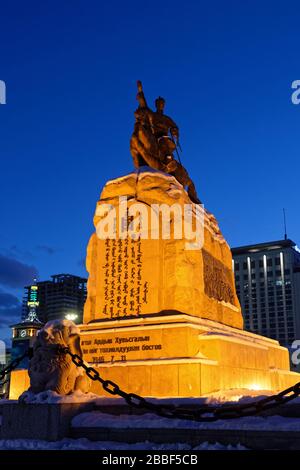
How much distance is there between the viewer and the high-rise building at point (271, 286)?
203 ft

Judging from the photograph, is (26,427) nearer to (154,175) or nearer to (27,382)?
(27,382)

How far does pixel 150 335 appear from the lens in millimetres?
9031

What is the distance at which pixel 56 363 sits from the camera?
20.7 ft

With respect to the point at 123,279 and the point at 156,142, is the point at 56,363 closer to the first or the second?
the point at 123,279

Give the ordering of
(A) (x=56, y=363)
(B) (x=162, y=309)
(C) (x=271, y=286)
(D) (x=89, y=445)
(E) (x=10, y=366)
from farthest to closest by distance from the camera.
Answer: (C) (x=271, y=286) → (B) (x=162, y=309) → (E) (x=10, y=366) → (A) (x=56, y=363) → (D) (x=89, y=445)

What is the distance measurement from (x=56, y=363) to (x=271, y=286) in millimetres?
59435

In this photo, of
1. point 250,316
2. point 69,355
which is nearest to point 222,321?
point 69,355

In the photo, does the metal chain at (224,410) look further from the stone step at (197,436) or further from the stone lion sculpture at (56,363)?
the stone lion sculpture at (56,363)

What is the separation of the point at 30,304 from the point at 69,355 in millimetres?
76637

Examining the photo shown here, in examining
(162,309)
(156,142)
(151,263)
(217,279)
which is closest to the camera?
(162,309)

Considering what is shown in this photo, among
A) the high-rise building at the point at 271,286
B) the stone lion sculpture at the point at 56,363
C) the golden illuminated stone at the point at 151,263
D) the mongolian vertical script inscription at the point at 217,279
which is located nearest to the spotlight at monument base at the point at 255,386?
the golden illuminated stone at the point at 151,263

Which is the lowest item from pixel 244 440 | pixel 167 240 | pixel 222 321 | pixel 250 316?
pixel 244 440

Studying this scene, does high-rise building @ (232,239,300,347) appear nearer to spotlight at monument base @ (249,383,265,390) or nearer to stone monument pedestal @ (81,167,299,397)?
stone monument pedestal @ (81,167,299,397)

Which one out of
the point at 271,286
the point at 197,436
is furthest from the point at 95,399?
the point at 271,286
